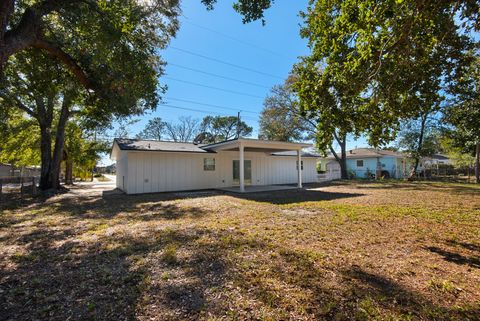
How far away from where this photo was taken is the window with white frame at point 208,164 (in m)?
15.5

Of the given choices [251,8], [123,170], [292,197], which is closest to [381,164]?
[292,197]

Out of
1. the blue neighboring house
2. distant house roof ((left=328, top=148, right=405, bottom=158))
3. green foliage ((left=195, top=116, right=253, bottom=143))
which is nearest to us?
the blue neighboring house

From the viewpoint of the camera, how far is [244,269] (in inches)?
129

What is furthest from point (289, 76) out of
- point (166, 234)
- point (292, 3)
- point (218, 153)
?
point (166, 234)

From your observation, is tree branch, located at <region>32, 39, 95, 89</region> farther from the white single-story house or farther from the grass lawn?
the white single-story house

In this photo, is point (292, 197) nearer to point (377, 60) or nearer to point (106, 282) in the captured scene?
point (377, 60)

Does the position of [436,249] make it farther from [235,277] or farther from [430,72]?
[430,72]

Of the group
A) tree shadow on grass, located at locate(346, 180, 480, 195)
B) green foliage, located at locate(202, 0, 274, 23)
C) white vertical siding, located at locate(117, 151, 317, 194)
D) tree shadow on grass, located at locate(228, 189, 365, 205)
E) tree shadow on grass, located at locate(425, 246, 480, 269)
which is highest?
green foliage, located at locate(202, 0, 274, 23)

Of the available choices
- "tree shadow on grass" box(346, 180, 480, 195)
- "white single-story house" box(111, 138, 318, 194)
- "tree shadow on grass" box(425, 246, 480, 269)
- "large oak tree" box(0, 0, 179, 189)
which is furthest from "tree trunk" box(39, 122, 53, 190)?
"tree shadow on grass" box(346, 180, 480, 195)

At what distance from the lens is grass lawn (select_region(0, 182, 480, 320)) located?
2.41 metres

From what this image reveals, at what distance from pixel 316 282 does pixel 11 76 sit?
12.8 meters

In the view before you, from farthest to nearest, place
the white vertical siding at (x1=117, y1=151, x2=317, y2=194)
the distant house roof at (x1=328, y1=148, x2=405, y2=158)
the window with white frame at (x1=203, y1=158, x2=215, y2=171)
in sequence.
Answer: the distant house roof at (x1=328, y1=148, x2=405, y2=158)
the window with white frame at (x1=203, y1=158, x2=215, y2=171)
the white vertical siding at (x1=117, y1=151, x2=317, y2=194)

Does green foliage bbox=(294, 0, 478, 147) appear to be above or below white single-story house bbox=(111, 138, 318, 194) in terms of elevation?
above

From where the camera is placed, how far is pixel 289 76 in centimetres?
2247
